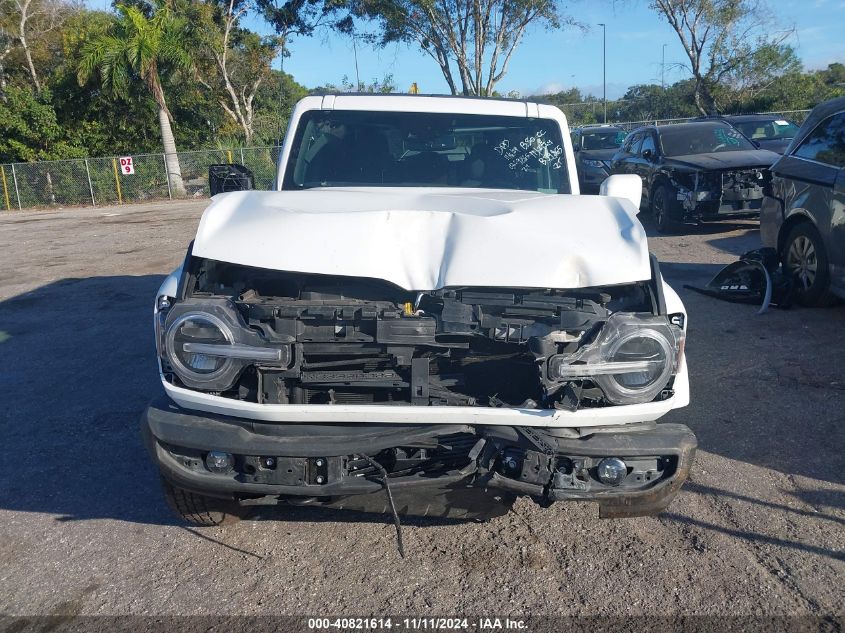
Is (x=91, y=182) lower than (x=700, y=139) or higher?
lower

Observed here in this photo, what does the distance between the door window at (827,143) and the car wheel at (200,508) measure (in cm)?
597

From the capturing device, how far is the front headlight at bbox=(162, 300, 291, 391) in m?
2.99

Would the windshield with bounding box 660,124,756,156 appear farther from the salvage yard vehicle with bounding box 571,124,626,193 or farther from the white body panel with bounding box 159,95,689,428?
the white body panel with bounding box 159,95,689,428

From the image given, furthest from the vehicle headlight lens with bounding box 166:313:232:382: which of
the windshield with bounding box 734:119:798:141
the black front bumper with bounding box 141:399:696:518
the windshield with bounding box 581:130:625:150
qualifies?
the windshield with bounding box 581:130:625:150

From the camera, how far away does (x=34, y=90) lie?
108 feet

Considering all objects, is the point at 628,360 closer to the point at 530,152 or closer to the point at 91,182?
the point at 530,152

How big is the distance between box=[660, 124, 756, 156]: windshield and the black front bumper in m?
11.0

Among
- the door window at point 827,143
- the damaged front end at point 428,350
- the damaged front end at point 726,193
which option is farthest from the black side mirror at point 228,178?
the damaged front end at point 726,193

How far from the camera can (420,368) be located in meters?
3.06

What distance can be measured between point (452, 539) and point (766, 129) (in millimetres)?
14785

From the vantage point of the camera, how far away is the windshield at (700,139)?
13.0 metres

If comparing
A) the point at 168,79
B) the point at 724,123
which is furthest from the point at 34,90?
the point at 724,123

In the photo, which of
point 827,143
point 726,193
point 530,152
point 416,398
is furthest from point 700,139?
point 416,398

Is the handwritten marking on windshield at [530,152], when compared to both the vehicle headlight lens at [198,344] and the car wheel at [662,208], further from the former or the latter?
the car wheel at [662,208]
